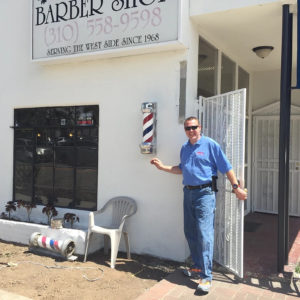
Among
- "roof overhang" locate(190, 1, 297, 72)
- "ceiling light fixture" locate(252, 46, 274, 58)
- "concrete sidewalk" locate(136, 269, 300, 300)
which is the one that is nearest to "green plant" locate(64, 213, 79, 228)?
"concrete sidewalk" locate(136, 269, 300, 300)

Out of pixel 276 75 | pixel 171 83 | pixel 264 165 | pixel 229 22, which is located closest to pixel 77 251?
pixel 171 83

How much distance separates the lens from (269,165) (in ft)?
25.1

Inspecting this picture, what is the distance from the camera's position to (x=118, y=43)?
495cm

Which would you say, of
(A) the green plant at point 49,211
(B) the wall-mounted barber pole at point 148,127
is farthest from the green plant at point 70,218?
(B) the wall-mounted barber pole at point 148,127

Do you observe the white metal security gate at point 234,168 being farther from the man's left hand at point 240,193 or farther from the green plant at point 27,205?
the green plant at point 27,205

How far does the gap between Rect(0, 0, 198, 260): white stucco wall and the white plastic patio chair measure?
0.14 meters

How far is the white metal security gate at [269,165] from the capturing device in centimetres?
738

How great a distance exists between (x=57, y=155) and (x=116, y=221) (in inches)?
64.3

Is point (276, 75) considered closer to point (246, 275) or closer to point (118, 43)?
point (118, 43)

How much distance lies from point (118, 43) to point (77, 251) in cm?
298

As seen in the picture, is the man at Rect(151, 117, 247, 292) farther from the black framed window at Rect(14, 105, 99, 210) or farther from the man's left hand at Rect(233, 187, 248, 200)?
the black framed window at Rect(14, 105, 99, 210)

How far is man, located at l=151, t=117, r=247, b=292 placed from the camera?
12.9 feet

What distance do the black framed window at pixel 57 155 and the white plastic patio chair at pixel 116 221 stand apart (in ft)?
1.56

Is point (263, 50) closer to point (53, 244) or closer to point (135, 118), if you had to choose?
point (135, 118)
